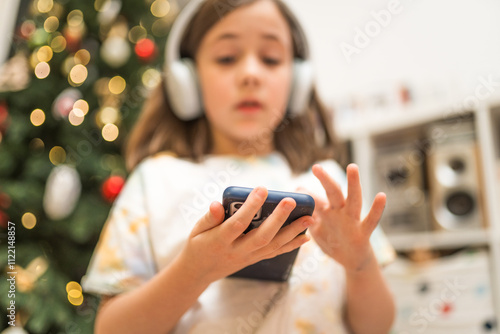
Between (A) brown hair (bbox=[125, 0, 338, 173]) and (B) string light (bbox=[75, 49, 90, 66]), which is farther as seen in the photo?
(B) string light (bbox=[75, 49, 90, 66])

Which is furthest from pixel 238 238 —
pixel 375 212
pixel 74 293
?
pixel 74 293

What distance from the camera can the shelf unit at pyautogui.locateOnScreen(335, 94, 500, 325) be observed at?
115 centimetres

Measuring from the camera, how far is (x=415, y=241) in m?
1.32

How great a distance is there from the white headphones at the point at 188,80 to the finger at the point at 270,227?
1.26ft

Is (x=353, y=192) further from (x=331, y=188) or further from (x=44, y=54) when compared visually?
(x=44, y=54)

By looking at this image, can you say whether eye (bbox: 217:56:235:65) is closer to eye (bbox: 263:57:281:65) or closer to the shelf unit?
eye (bbox: 263:57:281:65)

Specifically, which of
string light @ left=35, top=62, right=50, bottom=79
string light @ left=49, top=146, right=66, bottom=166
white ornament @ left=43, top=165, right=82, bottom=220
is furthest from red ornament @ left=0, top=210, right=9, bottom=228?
string light @ left=35, top=62, right=50, bottom=79

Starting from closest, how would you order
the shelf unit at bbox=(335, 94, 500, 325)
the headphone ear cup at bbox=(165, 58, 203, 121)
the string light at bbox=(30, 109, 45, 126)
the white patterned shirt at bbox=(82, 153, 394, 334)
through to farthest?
the white patterned shirt at bbox=(82, 153, 394, 334) < the headphone ear cup at bbox=(165, 58, 203, 121) < the shelf unit at bbox=(335, 94, 500, 325) < the string light at bbox=(30, 109, 45, 126)

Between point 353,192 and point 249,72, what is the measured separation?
273 mm

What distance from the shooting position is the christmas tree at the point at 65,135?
117 cm

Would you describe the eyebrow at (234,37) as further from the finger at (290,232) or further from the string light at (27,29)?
the string light at (27,29)

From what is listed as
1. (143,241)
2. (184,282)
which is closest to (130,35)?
(143,241)

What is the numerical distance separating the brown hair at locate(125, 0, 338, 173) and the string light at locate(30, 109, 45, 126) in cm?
62

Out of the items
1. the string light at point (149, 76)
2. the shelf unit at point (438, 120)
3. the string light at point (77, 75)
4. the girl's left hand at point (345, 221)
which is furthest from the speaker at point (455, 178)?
the string light at point (77, 75)
